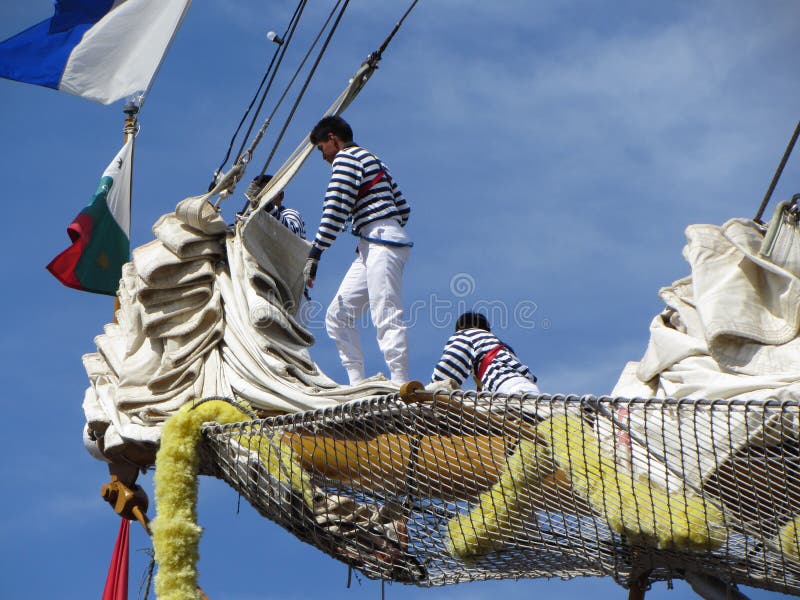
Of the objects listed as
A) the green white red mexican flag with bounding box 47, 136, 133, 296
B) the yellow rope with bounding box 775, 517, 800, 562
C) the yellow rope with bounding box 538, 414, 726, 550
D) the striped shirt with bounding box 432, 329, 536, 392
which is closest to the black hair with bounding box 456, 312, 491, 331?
the striped shirt with bounding box 432, 329, 536, 392

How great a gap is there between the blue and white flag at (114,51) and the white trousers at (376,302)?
310 centimetres

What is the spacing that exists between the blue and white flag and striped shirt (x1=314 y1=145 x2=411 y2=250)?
2880 millimetres

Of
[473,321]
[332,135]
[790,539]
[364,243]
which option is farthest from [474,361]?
[790,539]

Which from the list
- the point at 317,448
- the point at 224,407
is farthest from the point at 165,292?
the point at 317,448

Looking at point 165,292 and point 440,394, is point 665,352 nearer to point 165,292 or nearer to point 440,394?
point 440,394

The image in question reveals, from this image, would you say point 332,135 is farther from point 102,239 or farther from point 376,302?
point 102,239

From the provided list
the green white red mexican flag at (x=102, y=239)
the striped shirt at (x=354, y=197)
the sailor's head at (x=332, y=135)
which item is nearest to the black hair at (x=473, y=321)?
the striped shirt at (x=354, y=197)

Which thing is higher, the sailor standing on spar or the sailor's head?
the sailor's head

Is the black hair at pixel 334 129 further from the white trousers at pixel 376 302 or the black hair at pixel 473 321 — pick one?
the black hair at pixel 473 321

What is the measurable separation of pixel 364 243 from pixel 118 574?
2446 mm

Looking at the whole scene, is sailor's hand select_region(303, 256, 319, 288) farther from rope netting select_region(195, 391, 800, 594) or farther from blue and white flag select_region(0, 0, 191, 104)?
blue and white flag select_region(0, 0, 191, 104)

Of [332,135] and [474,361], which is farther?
[332,135]

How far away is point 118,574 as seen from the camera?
8.90m

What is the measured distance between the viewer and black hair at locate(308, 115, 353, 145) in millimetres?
9016
